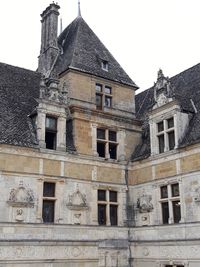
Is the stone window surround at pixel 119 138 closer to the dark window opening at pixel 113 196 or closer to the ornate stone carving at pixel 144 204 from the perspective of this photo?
the dark window opening at pixel 113 196

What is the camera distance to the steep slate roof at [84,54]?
18.5m

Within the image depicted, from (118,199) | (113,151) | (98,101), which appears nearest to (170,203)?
(118,199)

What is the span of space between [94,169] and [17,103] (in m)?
4.30

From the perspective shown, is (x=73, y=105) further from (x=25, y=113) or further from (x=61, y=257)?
(x=61, y=257)

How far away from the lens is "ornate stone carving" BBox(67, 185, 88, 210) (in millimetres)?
15773

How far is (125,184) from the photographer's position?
58.4 ft

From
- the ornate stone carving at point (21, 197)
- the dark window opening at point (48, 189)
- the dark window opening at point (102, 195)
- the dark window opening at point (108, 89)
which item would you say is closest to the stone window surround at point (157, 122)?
the dark window opening at point (108, 89)

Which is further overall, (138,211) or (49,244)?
(138,211)

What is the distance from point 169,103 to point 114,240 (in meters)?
6.08

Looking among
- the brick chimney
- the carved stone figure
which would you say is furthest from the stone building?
the brick chimney

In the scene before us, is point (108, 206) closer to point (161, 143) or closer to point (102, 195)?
point (102, 195)

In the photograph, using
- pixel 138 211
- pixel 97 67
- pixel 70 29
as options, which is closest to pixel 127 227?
pixel 138 211

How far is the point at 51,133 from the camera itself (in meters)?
16.5

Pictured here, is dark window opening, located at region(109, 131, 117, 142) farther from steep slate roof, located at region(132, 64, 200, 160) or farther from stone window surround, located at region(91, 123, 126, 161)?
steep slate roof, located at region(132, 64, 200, 160)
